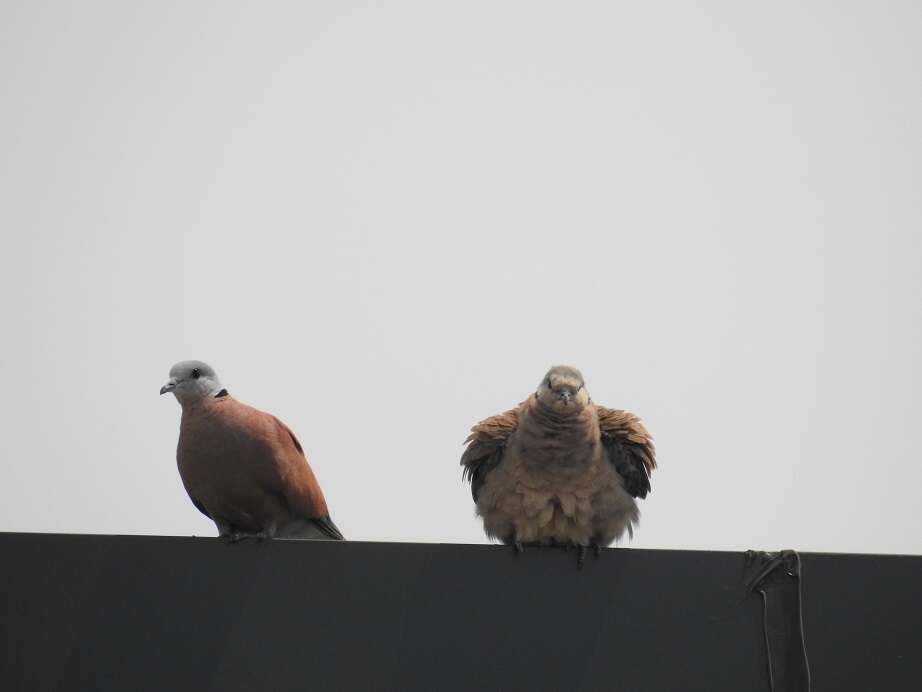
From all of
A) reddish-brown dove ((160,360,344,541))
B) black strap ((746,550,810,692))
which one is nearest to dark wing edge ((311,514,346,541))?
reddish-brown dove ((160,360,344,541))

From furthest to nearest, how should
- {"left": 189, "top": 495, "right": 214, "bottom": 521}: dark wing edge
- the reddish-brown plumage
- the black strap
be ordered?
{"left": 189, "top": 495, "right": 214, "bottom": 521}: dark wing edge
the reddish-brown plumage
the black strap

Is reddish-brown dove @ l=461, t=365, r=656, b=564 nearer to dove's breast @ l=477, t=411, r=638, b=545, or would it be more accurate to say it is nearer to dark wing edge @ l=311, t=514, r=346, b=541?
dove's breast @ l=477, t=411, r=638, b=545

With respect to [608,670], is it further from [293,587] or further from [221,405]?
[221,405]

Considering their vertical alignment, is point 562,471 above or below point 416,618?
above

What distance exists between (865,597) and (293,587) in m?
2.17

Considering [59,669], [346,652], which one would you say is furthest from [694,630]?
[59,669]

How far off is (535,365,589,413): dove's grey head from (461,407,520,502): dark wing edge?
0.95ft

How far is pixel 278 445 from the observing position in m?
5.65

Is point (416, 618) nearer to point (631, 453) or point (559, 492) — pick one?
point (559, 492)

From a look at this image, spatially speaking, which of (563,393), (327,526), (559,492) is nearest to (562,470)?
(559,492)

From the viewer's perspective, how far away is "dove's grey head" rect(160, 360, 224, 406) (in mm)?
5855

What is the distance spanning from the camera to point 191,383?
587 cm

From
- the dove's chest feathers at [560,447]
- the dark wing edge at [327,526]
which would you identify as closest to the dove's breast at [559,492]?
the dove's chest feathers at [560,447]

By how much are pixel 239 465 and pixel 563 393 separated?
1799mm
